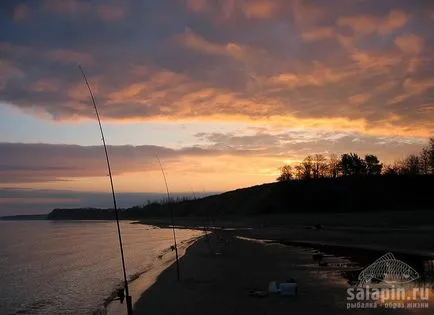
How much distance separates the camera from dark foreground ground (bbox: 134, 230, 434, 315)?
47.0ft

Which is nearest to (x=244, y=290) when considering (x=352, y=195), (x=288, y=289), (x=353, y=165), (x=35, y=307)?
(x=288, y=289)

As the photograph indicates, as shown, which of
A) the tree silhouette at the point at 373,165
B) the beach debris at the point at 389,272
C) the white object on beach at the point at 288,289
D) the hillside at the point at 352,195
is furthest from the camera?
the tree silhouette at the point at 373,165

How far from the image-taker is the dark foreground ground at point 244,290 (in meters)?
14.3

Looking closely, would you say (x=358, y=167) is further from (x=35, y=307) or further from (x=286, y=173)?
(x=35, y=307)

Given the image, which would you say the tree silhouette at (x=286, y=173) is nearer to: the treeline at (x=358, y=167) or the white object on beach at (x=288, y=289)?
the treeline at (x=358, y=167)

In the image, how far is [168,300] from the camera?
1702 cm

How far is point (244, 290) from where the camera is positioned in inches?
698

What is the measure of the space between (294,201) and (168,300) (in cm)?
9774

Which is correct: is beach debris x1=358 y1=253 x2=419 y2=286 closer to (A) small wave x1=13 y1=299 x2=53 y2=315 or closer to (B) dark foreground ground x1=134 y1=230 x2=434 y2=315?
(B) dark foreground ground x1=134 y1=230 x2=434 y2=315

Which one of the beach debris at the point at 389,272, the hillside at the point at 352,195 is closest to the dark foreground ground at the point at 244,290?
the beach debris at the point at 389,272

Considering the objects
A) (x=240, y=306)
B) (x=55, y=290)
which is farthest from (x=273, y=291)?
(x=55, y=290)

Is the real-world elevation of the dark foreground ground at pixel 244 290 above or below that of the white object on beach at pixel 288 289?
below

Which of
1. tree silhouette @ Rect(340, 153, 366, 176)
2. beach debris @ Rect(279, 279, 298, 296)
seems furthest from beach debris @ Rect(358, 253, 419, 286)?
tree silhouette @ Rect(340, 153, 366, 176)

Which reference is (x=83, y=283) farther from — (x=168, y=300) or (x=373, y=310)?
(x=373, y=310)
